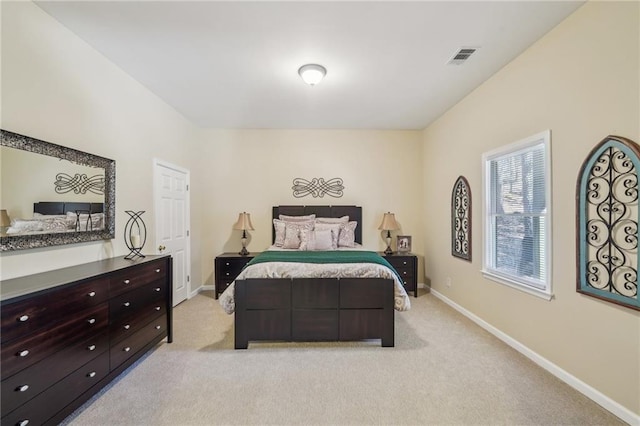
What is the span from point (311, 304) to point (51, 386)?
1.84 m

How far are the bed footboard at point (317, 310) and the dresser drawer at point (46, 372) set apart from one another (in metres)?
1.12

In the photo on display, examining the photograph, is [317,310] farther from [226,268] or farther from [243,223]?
[243,223]

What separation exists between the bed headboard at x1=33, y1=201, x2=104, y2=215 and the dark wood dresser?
452 mm

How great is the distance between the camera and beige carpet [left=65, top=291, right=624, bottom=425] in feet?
5.80

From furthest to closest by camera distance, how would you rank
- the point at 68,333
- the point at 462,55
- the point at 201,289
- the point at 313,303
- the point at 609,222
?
the point at 201,289
the point at 313,303
the point at 462,55
the point at 609,222
the point at 68,333

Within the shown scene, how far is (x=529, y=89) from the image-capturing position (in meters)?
2.46

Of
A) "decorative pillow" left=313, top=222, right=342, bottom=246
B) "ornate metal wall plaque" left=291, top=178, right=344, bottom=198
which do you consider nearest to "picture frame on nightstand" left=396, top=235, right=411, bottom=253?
"decorative pillow" left=313, top=222, right=342, bottom=246

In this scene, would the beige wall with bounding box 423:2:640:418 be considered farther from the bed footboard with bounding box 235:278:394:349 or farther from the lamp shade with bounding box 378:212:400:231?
the lamp shade with bounding box 378:212:400:231

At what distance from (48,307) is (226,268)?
2714 mm

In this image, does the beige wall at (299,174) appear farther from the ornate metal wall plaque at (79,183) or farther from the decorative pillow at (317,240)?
the ornate metal wall plaque at (79,183)

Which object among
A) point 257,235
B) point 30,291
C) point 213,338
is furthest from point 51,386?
point 257,235

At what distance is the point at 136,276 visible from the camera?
2.31m

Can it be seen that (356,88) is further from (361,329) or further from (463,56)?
(361,329)

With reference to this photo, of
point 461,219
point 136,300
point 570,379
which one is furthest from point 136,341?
point 461,219
